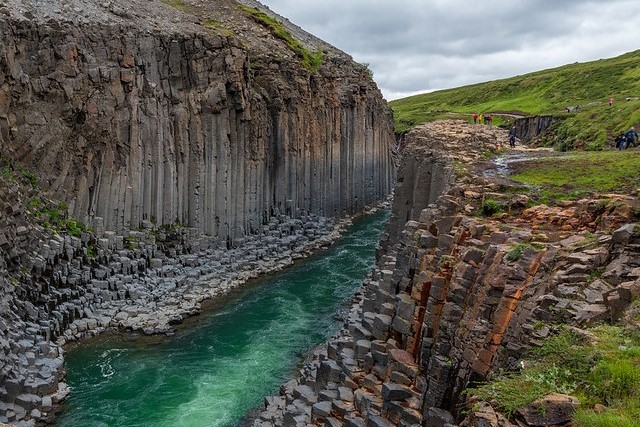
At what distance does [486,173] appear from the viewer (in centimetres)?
2670

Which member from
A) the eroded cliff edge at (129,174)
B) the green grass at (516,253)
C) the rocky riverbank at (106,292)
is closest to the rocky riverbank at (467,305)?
the green grass at (516,253)

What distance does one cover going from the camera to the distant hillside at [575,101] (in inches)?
1453

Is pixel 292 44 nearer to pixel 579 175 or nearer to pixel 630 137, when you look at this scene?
pixel 630 137

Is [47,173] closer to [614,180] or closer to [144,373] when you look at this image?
[144,373]

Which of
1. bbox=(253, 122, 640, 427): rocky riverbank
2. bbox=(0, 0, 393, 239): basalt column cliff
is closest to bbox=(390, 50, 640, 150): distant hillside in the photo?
bbox=(253, 122, 640, 427): rocky riverbank

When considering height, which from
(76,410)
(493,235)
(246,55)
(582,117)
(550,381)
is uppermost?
(246,55)

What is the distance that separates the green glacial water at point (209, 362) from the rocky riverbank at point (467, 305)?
111 inches

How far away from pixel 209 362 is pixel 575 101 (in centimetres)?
5102

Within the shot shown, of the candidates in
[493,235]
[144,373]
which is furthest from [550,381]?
[144,373]

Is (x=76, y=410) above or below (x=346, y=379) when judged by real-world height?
below

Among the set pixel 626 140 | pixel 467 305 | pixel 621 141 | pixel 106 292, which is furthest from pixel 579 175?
pixel 106 292

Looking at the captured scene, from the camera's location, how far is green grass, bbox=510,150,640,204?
65.2ft

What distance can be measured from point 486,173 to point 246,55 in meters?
25.0

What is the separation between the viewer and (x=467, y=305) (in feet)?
45.2
